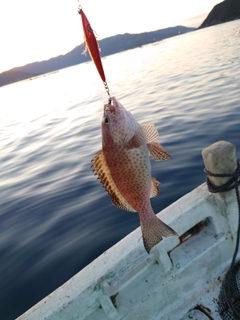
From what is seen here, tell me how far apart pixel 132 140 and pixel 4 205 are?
793 cm

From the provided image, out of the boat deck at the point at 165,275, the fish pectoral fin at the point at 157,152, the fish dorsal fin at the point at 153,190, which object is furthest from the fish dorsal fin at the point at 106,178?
the boat deck at the point at 165,275

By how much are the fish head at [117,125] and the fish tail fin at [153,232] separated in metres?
0.88

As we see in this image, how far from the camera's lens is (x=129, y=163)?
112 inches

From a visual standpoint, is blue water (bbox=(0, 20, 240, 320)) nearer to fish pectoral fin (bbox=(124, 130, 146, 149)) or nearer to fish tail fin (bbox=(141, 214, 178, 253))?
fish pectoral fin (bbox=(124, 130, 146, 149))

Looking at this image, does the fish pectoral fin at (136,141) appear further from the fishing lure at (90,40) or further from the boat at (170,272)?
the boat at (170,272)

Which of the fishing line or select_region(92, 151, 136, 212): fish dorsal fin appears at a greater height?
the fishing line

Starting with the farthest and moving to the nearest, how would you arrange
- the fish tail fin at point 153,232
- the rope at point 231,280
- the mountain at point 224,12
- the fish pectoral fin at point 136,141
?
the mountain at point 224,12, the rope at point 231,280, the fish tail fin at point 153,232, the fish pectoral fin at point 136,141

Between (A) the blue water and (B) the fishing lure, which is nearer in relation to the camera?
(B) the fishing lure

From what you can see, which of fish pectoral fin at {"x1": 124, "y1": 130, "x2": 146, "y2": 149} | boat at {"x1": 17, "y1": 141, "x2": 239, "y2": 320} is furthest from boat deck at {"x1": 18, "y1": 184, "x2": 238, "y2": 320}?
fish pectoral fin at {"x1": 124, "y1": 130, "x2": 146, "y2": 149}

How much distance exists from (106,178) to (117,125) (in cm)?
55

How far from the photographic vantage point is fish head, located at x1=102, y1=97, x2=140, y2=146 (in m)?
2.86

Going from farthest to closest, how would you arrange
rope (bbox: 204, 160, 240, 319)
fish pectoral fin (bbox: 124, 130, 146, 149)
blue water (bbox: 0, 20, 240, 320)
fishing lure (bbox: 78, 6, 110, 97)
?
blue water (bbox: 0, 20, 240, 320), rope (bbox: 204, 160, 240, 319), fish pectoral fin (bbox: 124, 130, 146, 149), fishing lure (bbox: 78, 6, 110, 97)

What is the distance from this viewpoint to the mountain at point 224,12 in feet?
511

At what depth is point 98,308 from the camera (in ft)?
12.0
